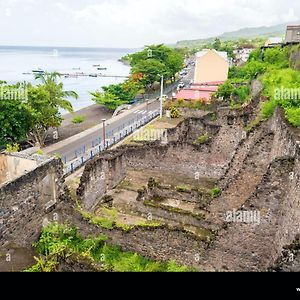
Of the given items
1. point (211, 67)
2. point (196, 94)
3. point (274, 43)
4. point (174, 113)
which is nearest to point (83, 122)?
point (174, 113)

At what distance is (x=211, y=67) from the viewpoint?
61.2m

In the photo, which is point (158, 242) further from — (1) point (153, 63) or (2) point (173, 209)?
(1) point (153, 63)

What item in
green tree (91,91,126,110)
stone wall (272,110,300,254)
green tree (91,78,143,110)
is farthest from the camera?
green tree (91,78,143,110)

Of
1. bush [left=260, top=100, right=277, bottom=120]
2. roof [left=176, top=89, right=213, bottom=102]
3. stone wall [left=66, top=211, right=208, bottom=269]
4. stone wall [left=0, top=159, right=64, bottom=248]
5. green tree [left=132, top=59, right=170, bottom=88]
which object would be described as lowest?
stone wall [left=66, top=211, right=208, bottom=269]

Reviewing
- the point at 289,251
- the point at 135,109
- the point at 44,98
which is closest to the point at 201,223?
the point at 289,251

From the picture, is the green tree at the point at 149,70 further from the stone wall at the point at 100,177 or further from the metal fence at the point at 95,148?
the stone wall at the point at 100,177

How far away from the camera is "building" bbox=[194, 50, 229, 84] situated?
199ft

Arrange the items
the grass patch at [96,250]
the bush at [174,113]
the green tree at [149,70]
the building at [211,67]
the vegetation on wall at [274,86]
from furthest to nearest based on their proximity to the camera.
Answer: the green tree at [149,70]
the building at [211,67]
the bush at [174,113]
the vegetation on wall at [274,86]
the grass patch at [96,250]

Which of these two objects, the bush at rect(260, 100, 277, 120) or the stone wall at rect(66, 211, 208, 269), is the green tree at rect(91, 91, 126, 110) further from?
the stone wall at rect(66, 211, 208, 269)

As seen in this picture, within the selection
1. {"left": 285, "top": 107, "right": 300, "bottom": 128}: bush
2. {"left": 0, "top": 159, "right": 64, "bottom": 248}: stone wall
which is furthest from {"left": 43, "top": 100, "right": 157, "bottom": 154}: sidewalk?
{"left": 285, "top": 107, "right": 300, "bottom": 128}: bush

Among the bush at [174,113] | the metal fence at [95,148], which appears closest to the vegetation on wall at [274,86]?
the bush at [174,113]

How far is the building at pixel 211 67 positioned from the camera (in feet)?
199
